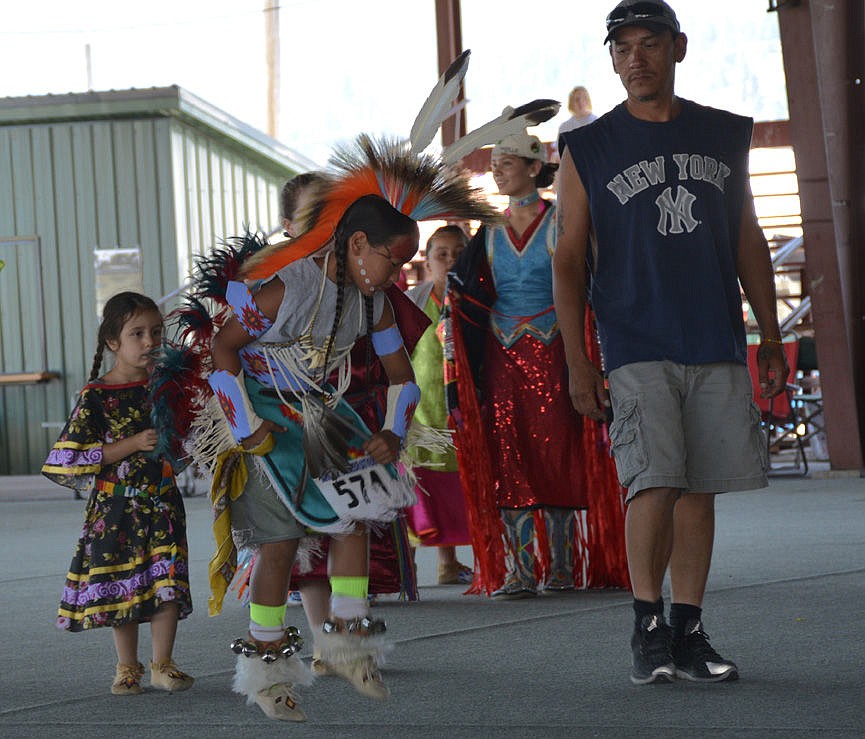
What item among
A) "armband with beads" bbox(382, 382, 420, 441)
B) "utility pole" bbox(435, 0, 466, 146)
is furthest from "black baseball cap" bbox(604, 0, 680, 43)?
"utility pole" bbox(435, 0, 466, 146)

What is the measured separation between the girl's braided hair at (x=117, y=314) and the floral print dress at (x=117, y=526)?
0.43 ft

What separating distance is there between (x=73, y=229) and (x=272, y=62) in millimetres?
11644

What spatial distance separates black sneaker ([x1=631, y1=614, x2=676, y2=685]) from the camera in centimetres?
276

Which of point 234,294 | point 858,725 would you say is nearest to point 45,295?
point 234,294

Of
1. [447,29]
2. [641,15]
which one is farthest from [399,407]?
[447,29]

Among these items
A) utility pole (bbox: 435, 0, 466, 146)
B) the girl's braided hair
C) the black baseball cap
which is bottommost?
the girl's braided hair

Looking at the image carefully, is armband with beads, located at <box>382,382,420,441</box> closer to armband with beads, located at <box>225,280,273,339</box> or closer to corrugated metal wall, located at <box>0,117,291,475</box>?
armband with beads, located at <box>225,280,273,339</box>

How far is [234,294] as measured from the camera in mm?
2656

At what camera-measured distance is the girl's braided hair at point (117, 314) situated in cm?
317

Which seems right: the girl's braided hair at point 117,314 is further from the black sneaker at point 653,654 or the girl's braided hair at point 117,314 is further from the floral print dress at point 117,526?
the black sneaker at point 653,654

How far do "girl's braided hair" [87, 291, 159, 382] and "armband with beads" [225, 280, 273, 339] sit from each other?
1.87 ft

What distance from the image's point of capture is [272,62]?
23.1 metres

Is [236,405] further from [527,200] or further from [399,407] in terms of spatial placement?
[527,200]

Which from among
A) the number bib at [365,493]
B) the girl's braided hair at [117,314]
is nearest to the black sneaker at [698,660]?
the number bib at [365,493]
